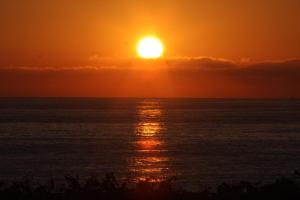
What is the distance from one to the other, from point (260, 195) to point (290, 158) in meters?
40.5

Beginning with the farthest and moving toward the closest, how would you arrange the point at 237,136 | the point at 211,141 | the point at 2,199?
the point at 237,136 → the point at 211,141 → the point at 2,199

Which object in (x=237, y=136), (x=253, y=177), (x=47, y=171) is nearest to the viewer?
(x=253, y=177)

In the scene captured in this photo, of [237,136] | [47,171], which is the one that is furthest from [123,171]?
[237,136]

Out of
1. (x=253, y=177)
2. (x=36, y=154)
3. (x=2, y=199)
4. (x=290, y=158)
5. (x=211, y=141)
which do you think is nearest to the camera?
(x=2, y=199)

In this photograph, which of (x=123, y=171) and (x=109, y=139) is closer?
(x=123, y=171)

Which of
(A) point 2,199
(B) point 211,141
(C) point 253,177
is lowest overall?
(A) point 2,199

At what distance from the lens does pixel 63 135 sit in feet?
269

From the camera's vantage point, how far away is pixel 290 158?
50594 millimetres

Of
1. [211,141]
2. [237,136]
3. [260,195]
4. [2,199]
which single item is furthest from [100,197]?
[237,136]

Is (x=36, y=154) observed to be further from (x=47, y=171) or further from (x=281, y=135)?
(x=281, y=135)

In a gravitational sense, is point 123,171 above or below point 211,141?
below

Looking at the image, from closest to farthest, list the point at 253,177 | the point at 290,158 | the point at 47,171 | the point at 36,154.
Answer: the point at 253,177
the point at 47,171
the point at 290,158
the point at 36,154

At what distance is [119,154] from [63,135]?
28712 mm

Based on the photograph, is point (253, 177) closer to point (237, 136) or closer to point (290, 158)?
point (290, 158)
